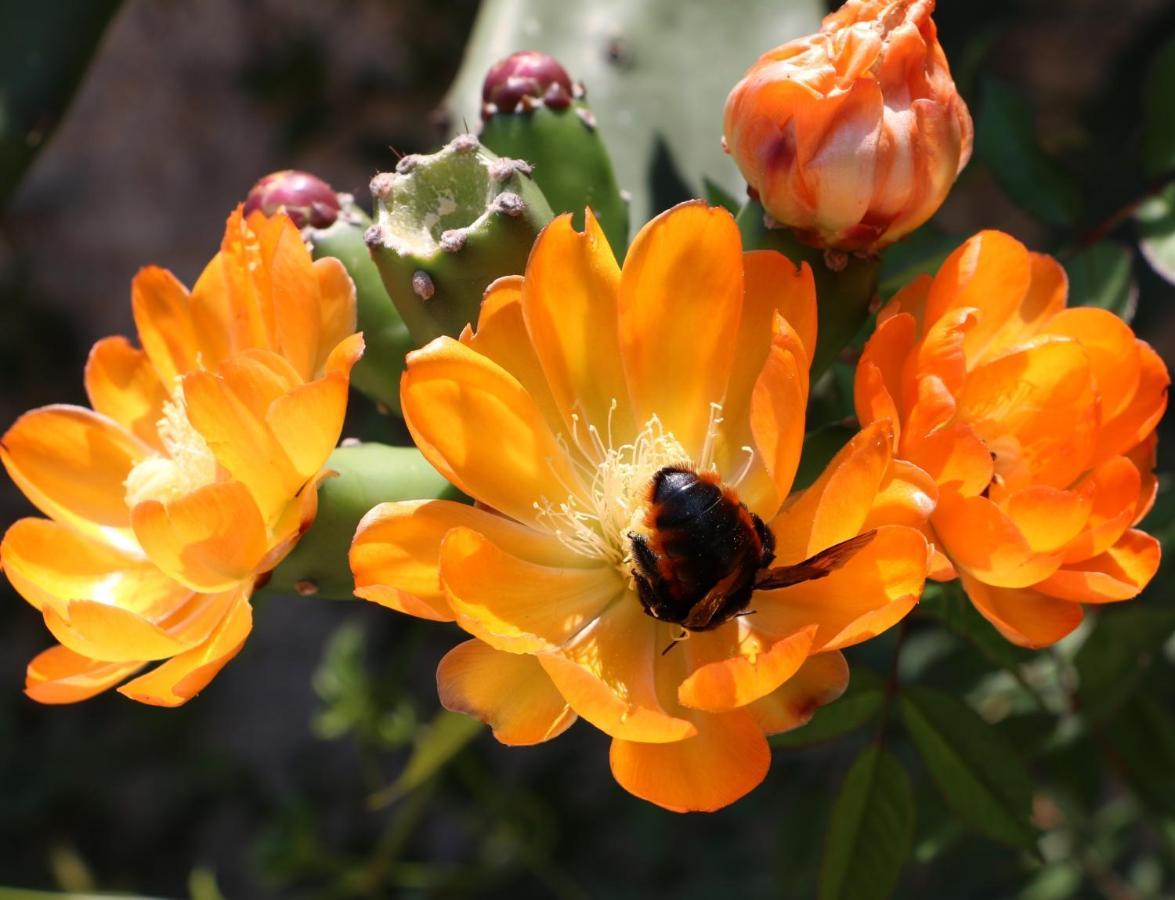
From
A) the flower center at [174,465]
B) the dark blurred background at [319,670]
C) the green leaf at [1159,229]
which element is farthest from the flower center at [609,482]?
the dark blurred background at [319,670]

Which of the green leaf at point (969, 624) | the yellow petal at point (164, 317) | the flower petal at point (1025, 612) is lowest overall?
the green leaf at point (969, 624)

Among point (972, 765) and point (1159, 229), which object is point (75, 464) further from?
point (1159, 229)

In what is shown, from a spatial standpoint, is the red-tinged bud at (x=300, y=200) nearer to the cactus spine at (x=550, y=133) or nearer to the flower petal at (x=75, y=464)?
the cactus spine at (x=550, y=133)

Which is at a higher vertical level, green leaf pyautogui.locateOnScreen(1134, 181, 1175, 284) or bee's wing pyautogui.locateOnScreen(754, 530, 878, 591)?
bee's wing pyautogui.locateOnScreen(754, 530, 878, 591)

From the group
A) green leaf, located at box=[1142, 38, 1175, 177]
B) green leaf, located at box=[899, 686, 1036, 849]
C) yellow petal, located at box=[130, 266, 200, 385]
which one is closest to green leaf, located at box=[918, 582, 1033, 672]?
green leaf, located at box=[899, 686, 1036, 849]

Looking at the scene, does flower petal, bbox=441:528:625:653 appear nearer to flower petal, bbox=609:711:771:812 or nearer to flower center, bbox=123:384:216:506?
flower petal, bbox=609:711:771:812

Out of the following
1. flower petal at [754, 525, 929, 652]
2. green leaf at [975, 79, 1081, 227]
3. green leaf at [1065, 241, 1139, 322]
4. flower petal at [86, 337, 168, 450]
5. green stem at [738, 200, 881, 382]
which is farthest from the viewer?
green leaf at [975, 79, 1081, 227]
